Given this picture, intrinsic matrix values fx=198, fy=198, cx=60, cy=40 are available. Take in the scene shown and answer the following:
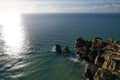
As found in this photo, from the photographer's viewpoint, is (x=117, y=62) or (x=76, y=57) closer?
(x=117, y=62)

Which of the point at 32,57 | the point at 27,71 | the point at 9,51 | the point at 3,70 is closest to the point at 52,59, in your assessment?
the point at 32,57

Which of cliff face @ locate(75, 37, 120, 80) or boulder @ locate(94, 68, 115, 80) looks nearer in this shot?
boulder @ locate(94, 68, 115, 80)

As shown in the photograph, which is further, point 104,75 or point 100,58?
point 100,58

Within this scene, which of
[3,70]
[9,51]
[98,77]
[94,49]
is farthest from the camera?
[9,51]

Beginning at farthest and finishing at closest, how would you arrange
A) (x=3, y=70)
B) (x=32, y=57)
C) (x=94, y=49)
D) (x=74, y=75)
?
1. (x=32, y=57)
2. (x=94, y=49)
3. (x=3, y=70)
4. (x=74, y=75)

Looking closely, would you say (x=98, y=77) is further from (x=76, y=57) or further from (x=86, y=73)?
(x=76, y=57)

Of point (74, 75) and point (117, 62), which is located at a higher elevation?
point (117, 62)

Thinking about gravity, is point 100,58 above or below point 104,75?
below

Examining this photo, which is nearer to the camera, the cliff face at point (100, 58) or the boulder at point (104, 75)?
the boulder at point (104, 75)
